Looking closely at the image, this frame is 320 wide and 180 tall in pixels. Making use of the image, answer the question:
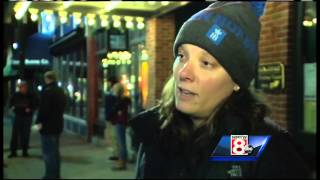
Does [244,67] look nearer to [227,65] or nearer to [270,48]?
[227,65]

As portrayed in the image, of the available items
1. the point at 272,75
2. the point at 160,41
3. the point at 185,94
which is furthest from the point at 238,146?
the point at 272,75

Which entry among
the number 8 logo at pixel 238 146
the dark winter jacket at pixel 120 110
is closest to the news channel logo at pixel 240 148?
the number 8 logo at pixel 238 146

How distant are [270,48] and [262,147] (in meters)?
2.66

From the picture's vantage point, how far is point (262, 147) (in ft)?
5.54

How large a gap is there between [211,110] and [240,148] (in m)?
0.16

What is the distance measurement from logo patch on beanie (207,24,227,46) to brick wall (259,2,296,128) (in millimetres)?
2691

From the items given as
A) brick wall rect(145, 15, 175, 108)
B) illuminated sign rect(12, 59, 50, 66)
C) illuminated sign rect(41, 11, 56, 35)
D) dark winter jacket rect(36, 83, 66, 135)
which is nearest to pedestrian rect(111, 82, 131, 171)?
dark winter jacket rect(36, 83, 66, 135)

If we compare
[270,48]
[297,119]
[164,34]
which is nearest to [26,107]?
[164,34]

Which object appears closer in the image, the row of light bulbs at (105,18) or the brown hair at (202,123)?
the brown hair at (202,123)

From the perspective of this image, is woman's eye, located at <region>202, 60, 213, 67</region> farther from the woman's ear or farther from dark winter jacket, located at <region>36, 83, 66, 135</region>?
dark winter jacket, located at <region>36, 83, 66, 135</region>

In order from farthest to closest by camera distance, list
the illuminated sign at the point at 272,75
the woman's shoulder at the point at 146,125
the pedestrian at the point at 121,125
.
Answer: the pedestrian at the point at 121,125
the illuminated sign at the point at 272,75
the woman's shoulder at the point at 146,125

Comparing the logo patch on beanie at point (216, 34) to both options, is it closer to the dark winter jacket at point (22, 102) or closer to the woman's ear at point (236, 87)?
the woman's ear at point (236, 87)

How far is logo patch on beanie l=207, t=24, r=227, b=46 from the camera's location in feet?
5.18

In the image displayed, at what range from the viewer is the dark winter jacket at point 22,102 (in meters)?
2.51
